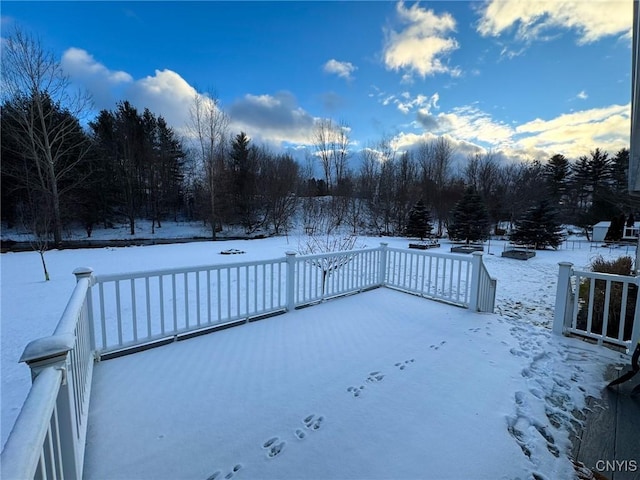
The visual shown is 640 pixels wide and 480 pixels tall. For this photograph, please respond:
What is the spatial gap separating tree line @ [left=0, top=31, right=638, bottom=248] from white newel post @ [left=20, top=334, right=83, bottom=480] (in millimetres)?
13712

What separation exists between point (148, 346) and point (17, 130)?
55.1 feet

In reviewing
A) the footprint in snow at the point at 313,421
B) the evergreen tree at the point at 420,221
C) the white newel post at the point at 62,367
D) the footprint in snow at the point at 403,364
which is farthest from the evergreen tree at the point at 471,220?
the white newel post at the point at 62,367

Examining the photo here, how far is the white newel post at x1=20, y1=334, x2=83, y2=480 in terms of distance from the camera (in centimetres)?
103

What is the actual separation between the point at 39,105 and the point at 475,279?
60.5 feet

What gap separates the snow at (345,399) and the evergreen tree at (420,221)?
15190 mm

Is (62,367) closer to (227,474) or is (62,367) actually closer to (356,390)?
(227,474)

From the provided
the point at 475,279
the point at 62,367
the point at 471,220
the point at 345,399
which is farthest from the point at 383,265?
the point at 471,220

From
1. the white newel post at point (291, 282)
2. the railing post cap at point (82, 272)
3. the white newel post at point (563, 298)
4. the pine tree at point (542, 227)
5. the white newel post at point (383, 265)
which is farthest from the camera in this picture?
the pine tree at point (542, 227)

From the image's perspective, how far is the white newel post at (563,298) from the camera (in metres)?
3.45

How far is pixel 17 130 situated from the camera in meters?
13.0

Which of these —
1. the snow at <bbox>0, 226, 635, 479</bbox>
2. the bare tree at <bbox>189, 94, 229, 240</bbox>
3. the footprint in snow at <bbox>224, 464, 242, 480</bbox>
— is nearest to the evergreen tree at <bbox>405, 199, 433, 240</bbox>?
the bare tree at <bbox>189, 94, 229, 240</bbox>

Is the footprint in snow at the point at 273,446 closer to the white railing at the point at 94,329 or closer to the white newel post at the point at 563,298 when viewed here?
the white railing at the point at 94,329

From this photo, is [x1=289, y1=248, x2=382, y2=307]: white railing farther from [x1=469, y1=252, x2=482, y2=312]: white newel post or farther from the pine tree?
the pine tree

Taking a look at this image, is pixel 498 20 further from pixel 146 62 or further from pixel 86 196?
pixel 86 196
